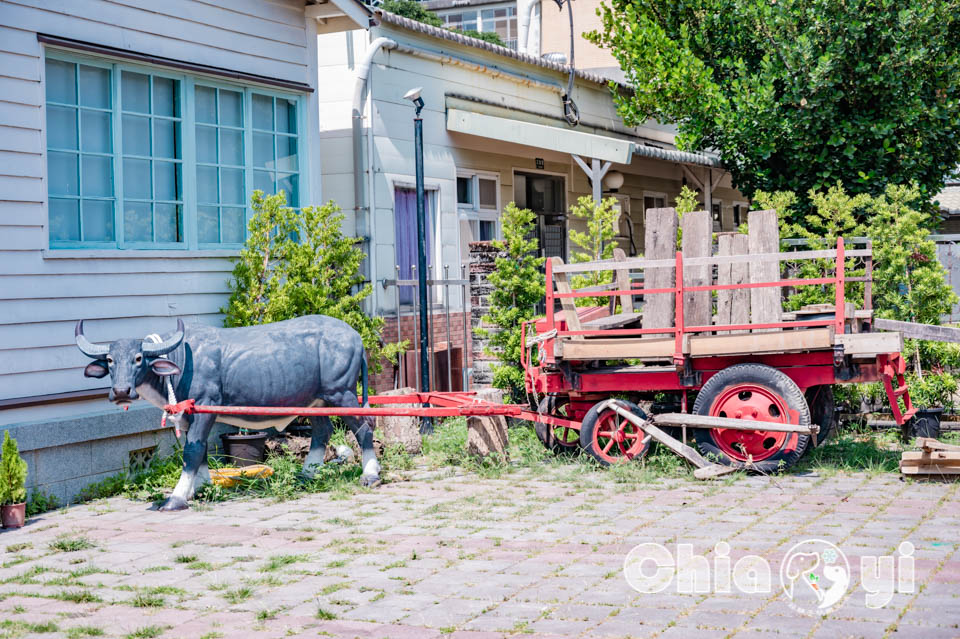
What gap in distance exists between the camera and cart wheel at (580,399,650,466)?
9.64m

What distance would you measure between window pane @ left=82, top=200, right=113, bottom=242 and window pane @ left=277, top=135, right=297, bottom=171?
229cm

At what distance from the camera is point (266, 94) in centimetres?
1140

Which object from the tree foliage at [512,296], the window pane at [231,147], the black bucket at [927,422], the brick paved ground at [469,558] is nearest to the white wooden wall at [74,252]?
the window pane at [231,147]

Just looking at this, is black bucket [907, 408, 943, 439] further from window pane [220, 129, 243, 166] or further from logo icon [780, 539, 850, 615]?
window pane [220, 129, 243, 166]

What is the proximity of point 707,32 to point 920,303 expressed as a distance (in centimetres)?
677

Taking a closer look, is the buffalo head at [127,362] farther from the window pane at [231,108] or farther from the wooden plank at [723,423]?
the wooden plank at [723,423]

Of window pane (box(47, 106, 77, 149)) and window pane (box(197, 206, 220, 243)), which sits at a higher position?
window pane (box(47, 106, 77, 149))

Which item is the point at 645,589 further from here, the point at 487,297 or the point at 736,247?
the point at 487,297

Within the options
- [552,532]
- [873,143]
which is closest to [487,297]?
[552,532]

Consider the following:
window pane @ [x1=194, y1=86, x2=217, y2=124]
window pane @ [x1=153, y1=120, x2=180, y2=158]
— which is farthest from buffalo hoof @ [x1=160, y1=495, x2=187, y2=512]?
window pane @ [x1=194, y1=86, x2=217, y2=124]

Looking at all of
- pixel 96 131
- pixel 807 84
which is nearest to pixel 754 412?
pixel 96 131

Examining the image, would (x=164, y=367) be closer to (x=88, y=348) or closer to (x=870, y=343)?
(x=88, y=348)

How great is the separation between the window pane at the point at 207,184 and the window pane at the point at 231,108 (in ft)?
Result: 1.78

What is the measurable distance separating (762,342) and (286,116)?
5625 millimetres
